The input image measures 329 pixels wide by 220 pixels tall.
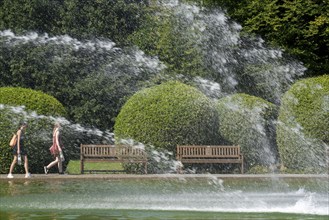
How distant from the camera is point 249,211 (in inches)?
609

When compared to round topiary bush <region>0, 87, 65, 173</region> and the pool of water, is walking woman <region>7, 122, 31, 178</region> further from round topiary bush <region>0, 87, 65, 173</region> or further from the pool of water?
round topiary bush <region>0, 87, 65, 173</region>

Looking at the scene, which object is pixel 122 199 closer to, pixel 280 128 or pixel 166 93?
pixel 166 93

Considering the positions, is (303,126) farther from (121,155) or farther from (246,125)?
(121,155)

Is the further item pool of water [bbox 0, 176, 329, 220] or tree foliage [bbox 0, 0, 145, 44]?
tree foliage [bbox 0, 0, 145, 44]

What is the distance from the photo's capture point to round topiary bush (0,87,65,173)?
82.2 ft

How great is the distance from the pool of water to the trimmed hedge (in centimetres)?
289

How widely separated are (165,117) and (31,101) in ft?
13.3

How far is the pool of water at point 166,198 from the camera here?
49.3ft

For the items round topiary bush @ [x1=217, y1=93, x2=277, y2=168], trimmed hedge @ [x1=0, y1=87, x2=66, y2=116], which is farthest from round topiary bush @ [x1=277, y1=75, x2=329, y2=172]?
trimmed hedge @ [x1=0, y1=87, x2=66, y2=116]

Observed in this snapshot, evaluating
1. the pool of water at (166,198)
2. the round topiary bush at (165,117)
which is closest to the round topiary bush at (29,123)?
the pool of water at (166,198)

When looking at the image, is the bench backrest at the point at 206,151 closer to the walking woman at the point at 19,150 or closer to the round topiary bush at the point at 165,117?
A: the round topiary bush at the point at 165,117

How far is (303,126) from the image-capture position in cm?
2816

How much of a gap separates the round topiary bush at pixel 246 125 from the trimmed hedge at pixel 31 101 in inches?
212

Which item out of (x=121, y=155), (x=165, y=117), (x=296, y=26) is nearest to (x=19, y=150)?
(x=121, y=155)
